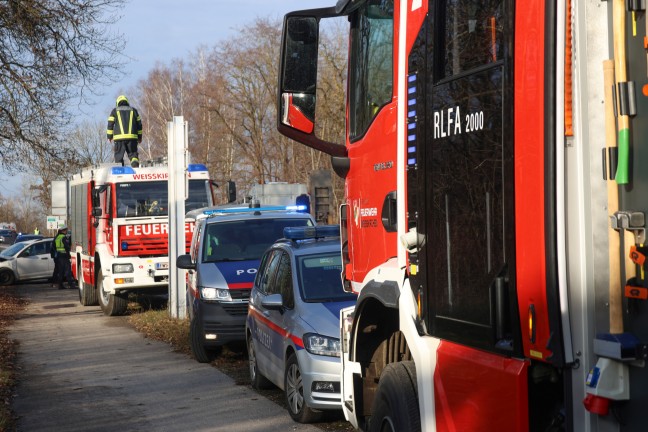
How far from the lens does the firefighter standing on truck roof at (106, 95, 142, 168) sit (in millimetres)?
22016

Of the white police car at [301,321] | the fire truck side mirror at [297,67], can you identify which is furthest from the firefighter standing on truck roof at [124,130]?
the fire truck side mirror at [297,67]

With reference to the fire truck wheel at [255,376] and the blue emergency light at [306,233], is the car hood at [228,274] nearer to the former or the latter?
the fire truck wheel at [255,376]

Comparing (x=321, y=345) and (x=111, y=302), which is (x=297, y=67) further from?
(x=111, y=302)

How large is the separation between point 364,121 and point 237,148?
4749cm

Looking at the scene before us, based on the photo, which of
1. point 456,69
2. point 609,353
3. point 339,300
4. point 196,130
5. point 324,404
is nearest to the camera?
point 609,353

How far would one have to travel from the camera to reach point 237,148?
174 feet

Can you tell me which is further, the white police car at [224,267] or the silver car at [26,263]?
the silver car at [26,263]

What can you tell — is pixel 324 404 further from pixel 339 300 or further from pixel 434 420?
pixel 434 420

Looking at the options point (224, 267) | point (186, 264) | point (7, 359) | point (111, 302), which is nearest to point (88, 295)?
point (111, 302)

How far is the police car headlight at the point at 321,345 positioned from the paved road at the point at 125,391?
27.8 inches

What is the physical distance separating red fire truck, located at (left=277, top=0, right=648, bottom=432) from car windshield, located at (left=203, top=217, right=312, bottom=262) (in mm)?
9004

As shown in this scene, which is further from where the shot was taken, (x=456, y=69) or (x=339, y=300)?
(x=339, y=300)

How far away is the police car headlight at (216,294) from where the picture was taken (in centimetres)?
1328

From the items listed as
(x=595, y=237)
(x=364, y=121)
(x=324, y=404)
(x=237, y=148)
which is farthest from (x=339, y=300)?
(x=237, y=148)
